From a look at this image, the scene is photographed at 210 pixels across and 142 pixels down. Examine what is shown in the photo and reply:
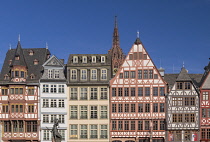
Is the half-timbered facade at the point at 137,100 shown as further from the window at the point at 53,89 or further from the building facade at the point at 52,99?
the window at the point at 53,89

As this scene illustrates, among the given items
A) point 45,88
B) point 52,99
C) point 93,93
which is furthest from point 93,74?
point 45,88

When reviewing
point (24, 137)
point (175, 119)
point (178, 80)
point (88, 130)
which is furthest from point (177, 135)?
point (24, 137)

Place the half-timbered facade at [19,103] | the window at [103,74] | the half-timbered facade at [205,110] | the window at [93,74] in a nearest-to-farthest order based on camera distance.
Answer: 1. the half-timbered facade at [205,110]
2. the half-timbered facade at [19,103]
3. the window at [103,74]
4. the window at [93,74]

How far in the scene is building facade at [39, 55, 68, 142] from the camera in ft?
192

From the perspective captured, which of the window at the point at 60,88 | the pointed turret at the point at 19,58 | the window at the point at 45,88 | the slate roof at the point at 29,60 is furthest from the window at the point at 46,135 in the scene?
the pointed turret at the point at 19,58

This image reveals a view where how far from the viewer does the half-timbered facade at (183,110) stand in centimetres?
5731

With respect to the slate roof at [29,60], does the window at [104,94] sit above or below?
below

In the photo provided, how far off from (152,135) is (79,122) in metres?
10.4

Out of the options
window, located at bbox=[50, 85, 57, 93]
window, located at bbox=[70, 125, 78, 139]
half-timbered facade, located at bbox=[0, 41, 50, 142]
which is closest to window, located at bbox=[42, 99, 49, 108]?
half-timbered facade, located at bbox=[0, 41, 50, 142]

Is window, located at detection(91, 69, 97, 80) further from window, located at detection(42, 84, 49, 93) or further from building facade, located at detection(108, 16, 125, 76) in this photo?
building facade, located at detection(108, 16, 125, 76)

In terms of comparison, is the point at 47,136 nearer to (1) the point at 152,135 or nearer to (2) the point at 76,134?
(2) the point at 76,134

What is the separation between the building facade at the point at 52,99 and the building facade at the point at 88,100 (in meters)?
0.85

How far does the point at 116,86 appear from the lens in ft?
193

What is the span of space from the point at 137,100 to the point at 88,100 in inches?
274
